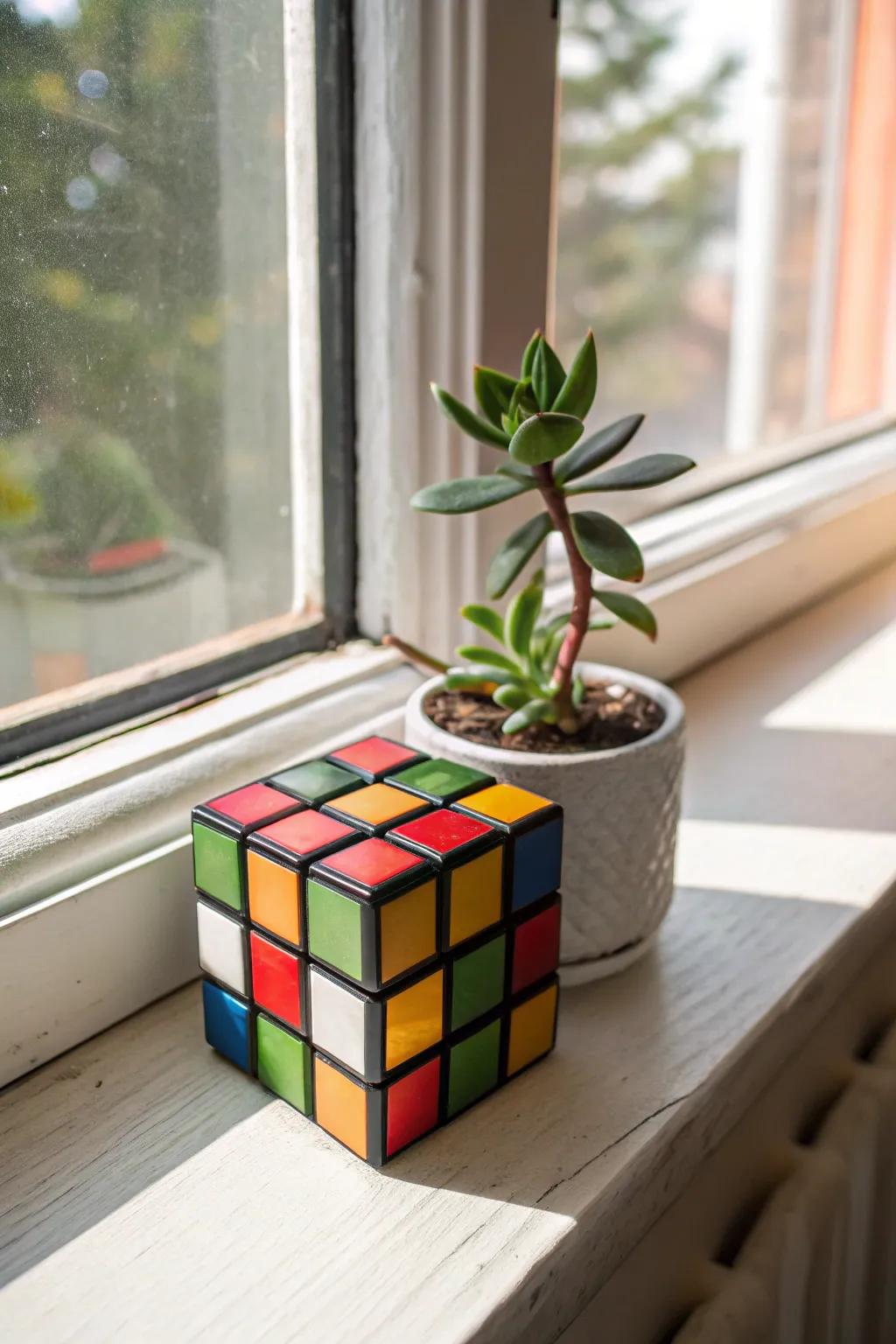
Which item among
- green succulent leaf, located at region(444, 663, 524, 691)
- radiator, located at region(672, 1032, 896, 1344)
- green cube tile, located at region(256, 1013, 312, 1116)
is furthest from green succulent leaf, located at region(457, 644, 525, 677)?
radiator, located at region(672, 1032, 896, 1344)

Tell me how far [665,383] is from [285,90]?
5.84 metres

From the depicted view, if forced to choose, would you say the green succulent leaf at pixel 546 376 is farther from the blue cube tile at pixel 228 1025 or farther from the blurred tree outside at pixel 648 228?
the blurred tree outside at pixel 648 228

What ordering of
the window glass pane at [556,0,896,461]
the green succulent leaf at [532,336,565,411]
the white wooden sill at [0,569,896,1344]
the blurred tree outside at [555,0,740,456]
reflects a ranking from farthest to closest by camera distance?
the blurred tree outside at [555,0,740,456] < the window glass pane at [556,0,896,461] < the green succulent leaf at [532,336,565,411] < the white wooden sill at [0,569,896,1344]

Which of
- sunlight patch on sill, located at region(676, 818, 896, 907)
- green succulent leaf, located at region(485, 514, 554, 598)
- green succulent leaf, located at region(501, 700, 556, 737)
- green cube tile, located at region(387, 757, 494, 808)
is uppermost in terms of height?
green succulent leaf, located at region(485, 514, 554, 598)

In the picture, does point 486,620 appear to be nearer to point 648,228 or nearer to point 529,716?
point 529,716

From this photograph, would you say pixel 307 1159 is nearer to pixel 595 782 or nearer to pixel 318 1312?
pixel 318 1312

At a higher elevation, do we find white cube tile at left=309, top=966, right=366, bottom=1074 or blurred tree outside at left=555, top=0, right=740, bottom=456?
blurred tree outside at left=555, top=0, right=740, bottom=456

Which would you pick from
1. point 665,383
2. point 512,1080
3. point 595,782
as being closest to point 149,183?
point 595,782

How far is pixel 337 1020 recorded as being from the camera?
497 millimetres

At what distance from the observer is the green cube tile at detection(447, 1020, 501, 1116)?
0.53 metres

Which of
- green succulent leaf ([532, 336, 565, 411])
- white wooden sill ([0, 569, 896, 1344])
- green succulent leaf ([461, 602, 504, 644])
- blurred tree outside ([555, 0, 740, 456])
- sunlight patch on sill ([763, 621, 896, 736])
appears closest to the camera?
white wooden sill ([0, 569, 896, 1344])

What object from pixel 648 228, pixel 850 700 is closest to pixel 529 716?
pixel 850 700

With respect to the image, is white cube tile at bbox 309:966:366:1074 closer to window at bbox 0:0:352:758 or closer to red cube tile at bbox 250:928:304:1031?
red cube tile at bbox 250:928:304:1031

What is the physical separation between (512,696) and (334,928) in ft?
0.61
